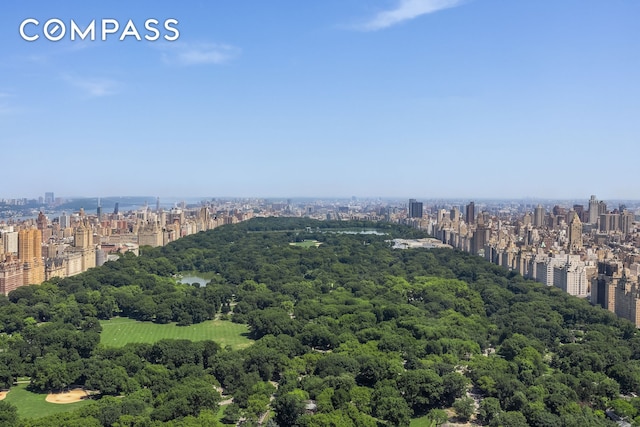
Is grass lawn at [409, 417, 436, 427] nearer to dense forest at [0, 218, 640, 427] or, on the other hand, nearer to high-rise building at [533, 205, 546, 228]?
dense forest at [0, 218, 640, 427]

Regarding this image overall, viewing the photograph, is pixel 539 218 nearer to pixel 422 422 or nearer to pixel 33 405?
pixel 422 422

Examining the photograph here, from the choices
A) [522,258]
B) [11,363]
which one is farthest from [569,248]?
[11,363]

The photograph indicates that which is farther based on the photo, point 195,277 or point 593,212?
point 593,212

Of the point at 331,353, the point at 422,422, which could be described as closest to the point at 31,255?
the point at 331,353

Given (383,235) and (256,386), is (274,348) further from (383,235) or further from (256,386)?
(383,235)

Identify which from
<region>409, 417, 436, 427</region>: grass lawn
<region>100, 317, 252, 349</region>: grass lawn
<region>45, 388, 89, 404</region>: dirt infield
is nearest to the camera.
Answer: <region>409, 417, 436, 427</region>: grass lawn

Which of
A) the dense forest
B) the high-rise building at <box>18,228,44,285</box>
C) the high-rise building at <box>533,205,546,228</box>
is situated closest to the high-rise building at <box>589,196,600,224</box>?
the high-rise building at <box>533,205,546,228</box>
